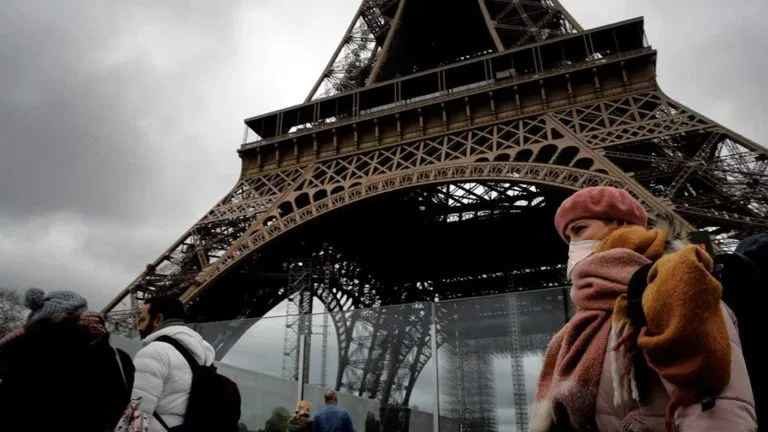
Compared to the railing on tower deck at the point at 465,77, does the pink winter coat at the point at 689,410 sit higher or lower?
lower

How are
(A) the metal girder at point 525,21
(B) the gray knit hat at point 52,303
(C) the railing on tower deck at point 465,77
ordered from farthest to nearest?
(A) the metal girder at point 525,21 < (C) the railing on tower deck at point 465,77 < (B) the gray knit hat at point 52,303

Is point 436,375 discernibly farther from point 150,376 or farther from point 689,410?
point 689,410

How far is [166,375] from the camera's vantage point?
7.78ft

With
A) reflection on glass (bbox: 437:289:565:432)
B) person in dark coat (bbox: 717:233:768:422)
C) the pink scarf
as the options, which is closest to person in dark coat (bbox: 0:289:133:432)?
the pink scarf

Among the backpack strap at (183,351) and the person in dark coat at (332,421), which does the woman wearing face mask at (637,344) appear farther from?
the person in dark coat at (332,421)

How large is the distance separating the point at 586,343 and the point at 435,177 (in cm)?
1087

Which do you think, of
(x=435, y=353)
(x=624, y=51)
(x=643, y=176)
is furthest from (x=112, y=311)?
(x=624, y=51)

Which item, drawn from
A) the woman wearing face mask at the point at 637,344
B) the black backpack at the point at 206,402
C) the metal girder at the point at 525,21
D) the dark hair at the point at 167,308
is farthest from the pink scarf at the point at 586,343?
the metal girder at the point at 525,21

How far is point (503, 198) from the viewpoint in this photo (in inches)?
611

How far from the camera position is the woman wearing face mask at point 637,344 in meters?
0.93

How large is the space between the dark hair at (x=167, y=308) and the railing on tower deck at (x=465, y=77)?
11.7m

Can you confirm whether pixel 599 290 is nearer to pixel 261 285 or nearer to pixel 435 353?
pixel 435 353

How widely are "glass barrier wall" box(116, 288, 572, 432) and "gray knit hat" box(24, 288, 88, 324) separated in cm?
445

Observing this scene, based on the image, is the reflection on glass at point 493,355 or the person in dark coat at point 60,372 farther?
the reflection on glass at point 493,355
